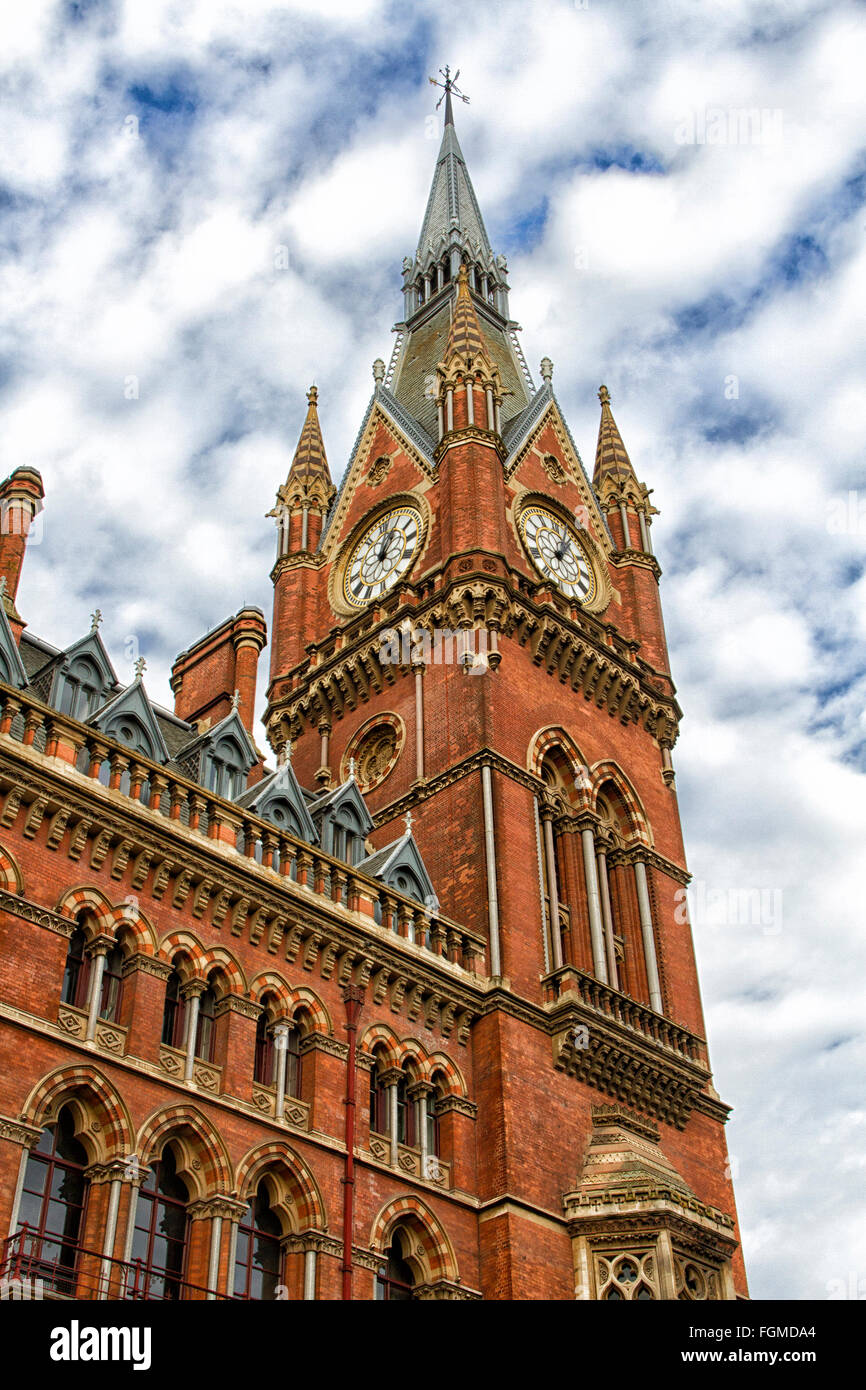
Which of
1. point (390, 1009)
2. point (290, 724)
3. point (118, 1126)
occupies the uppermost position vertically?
point (290, 724)

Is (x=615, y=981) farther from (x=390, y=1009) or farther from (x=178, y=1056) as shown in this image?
(x=178, y=1056)

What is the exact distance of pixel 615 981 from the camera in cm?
3397

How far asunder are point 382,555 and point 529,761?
955 centimetres

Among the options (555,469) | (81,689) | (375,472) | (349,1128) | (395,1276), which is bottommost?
(395,1276)

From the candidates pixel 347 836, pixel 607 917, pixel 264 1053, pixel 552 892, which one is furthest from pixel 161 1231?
pixel 607 917

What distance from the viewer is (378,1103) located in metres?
27.7

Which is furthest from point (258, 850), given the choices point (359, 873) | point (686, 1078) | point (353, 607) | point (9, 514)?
point (353, 607)

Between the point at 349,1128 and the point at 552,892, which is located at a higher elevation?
the point at 552,892

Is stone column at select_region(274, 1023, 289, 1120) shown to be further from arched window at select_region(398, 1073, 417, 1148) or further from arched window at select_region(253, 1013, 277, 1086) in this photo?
arched window at select_region(398, 1073, 417, 1148)

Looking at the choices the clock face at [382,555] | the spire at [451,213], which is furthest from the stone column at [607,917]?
the spire at [451,213]

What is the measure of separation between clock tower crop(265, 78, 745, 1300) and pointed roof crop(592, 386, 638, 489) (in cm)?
10

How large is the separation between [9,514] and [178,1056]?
39.9 ft

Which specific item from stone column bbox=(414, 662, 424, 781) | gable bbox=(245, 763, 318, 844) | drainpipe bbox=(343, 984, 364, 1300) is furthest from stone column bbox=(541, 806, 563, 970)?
gable bbox=(245, 763, 318, 844)

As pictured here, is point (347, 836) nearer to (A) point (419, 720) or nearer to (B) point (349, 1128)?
(A) point (419, 720)
